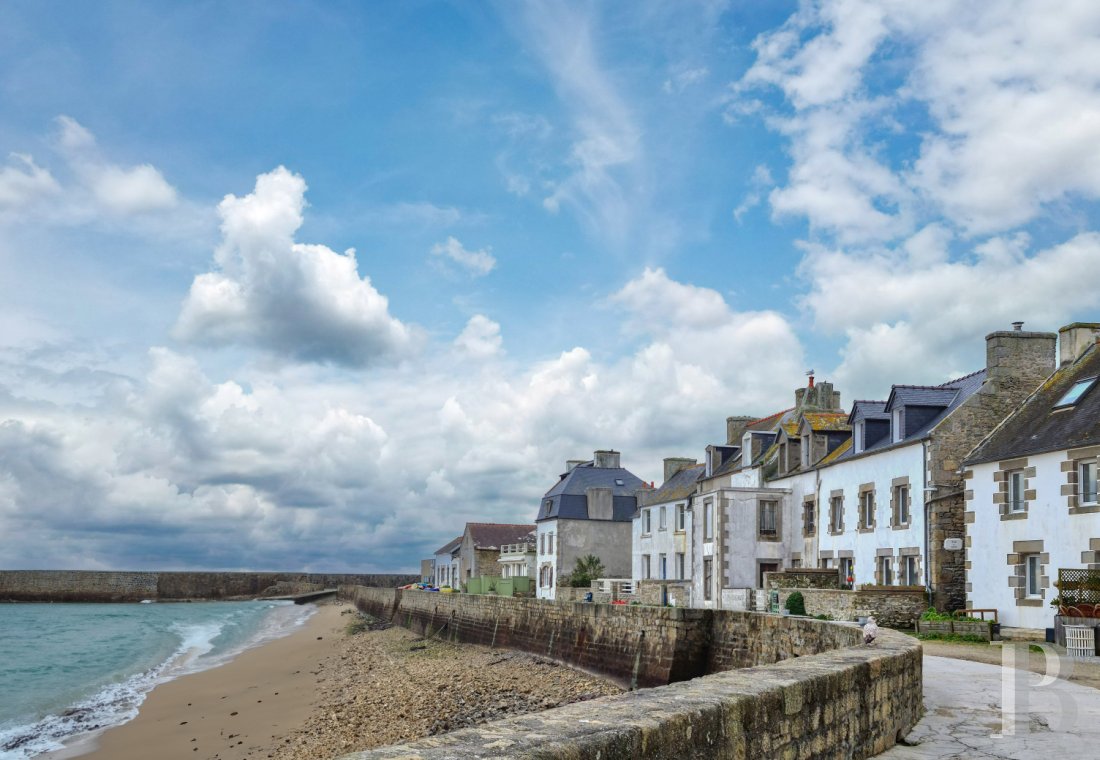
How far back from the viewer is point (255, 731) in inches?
816

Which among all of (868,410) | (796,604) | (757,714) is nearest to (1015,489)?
(796,604)

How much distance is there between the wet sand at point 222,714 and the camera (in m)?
19.0

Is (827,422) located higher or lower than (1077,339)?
lower

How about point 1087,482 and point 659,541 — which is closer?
point 1087,482

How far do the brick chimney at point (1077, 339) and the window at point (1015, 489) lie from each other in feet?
15.0

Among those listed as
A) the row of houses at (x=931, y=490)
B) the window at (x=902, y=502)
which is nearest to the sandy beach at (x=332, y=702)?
the row of houses at (x=931, y=490)

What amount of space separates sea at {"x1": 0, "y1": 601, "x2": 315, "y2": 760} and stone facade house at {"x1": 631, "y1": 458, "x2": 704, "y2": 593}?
18.7 metres

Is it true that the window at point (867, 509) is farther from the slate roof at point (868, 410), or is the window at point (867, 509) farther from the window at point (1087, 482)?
the window at point (1087, 482)

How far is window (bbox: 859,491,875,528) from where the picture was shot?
90.8ft

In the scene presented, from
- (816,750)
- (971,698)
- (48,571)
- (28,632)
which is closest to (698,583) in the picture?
(971,698)

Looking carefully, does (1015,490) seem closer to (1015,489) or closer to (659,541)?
(1015,489)

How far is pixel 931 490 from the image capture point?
24.8 metres

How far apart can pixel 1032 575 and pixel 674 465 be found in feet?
89.9

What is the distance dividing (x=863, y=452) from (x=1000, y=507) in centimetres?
595
